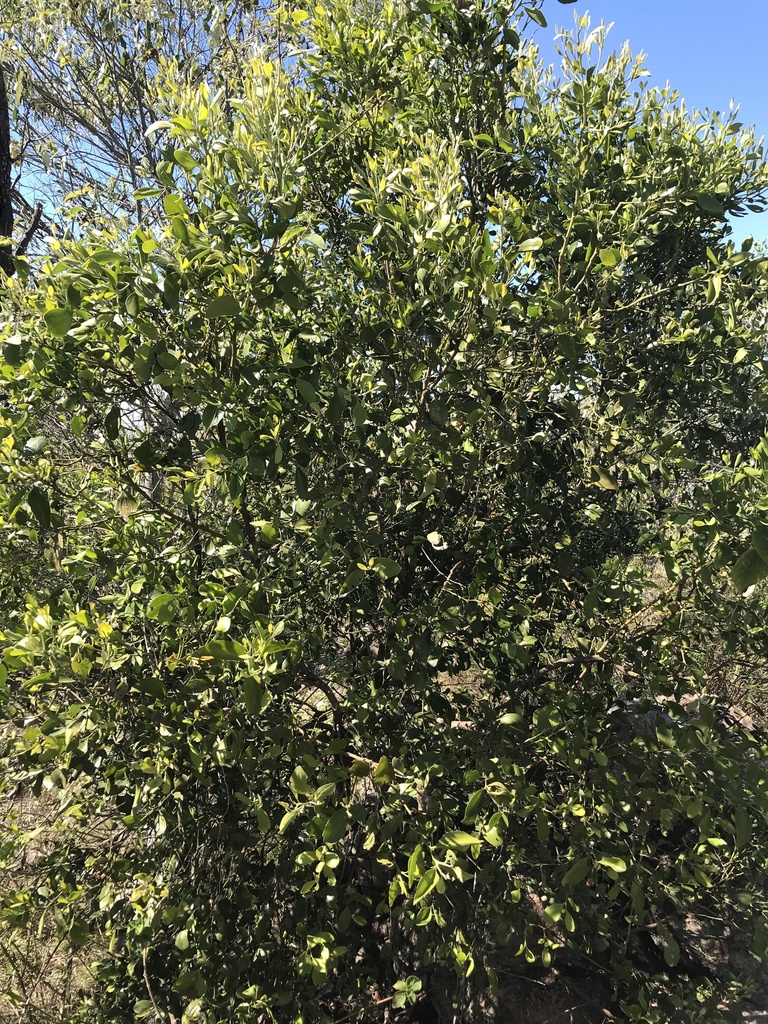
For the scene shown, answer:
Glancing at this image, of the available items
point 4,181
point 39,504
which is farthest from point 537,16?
point 4,181

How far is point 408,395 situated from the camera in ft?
6.70

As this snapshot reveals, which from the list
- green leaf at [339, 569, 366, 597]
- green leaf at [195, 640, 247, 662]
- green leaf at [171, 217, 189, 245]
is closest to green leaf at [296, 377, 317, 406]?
green leaf at [171, 217, 189, 245]

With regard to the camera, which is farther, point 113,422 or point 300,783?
point 113,422

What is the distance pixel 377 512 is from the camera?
6.86 ft

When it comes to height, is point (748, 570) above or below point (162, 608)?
above

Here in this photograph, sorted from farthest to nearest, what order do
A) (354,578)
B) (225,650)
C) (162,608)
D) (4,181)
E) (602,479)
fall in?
(4,181), (602,479), (354,578), (162,608), (225,650)

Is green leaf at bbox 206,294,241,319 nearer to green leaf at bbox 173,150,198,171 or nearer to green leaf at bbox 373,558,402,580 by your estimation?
green leaf at bbox 173,150,198,171

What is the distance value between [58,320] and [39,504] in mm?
483

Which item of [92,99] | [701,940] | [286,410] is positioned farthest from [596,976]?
[92,99]

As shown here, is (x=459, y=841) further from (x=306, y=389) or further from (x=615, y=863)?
(x=306, y=389)

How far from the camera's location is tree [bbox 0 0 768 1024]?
161 centimetres

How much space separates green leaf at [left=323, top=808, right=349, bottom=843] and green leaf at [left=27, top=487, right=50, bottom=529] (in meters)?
1.10

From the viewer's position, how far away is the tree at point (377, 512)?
1608 millimetres

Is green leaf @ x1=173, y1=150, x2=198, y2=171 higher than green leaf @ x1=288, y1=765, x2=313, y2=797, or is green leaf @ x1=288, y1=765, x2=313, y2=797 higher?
green leaf @ x1=173, y1=150, x2=198, y2=171
